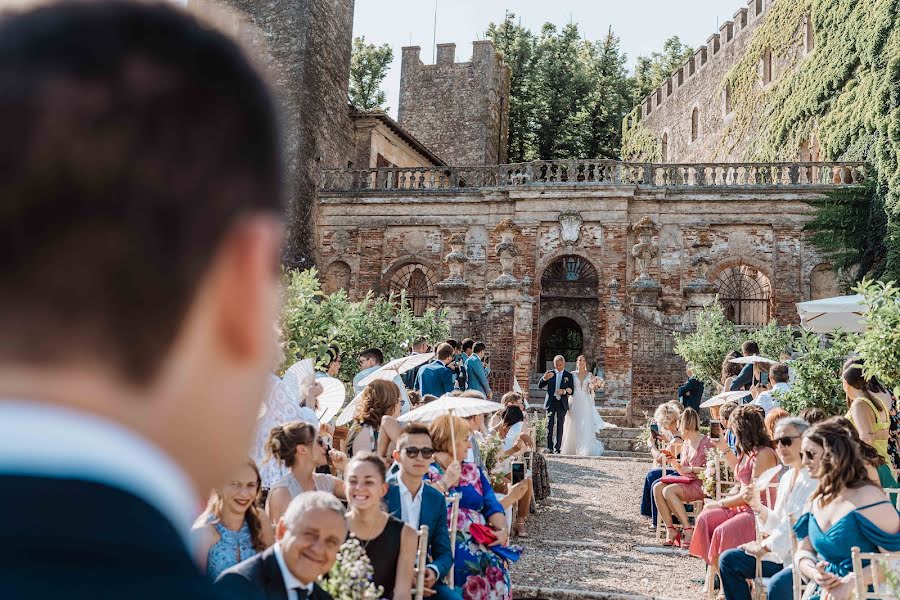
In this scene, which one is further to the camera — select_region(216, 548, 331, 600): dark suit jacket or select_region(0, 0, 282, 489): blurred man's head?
select_region(216, 548, 331, 600): dark suit jacket

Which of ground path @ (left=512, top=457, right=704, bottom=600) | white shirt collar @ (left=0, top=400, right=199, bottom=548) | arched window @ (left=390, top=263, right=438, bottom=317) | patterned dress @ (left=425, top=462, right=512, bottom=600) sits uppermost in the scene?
arched window @ (left=390, top=263, right=438, bottom=317)

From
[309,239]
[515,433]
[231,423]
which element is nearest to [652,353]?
[309,239]

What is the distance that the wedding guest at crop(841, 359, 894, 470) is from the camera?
706 cm

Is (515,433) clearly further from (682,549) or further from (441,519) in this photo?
(441,519)

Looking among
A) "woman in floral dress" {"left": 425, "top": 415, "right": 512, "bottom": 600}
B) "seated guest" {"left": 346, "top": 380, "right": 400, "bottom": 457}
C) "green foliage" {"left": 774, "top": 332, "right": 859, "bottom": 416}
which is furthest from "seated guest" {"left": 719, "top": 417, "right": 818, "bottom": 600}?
"green foliage" {"left": 774, "top": 332, "right": 859, "bottom": 416}

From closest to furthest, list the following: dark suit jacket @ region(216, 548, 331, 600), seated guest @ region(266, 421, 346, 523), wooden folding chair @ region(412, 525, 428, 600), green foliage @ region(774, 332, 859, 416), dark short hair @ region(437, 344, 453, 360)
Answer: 1. dark suit jacket @ region(216, 548, 331, 600)
2. wooden folding chair @ region(412, 525, 428, 600)
3. seated guest @ region(266, 421, 346, 523)
4. green foliage @ region(774, 332, 859, 416)
5. dark short hair @ region(437, 344, 453, 360)

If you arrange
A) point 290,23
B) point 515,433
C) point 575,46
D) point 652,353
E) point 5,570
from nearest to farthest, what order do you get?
point 5,570 → point 515,433 → point 652,353 → point 290,23 → point 575,46

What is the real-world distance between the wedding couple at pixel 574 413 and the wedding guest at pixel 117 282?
1631 cm

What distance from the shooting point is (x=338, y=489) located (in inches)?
222

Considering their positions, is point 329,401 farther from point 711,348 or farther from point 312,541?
point 711,348

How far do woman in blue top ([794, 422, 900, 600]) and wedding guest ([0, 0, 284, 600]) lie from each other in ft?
16.0

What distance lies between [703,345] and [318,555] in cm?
1576

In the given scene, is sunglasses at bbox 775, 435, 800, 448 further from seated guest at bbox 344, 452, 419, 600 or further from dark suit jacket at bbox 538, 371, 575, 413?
dark suit jacket at bbox 538, 371, 575, 413

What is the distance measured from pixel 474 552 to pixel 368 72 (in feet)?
116
